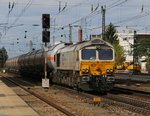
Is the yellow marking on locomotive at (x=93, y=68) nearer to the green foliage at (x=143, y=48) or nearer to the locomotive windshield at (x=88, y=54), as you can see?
the locomotive windshield at (x=88, y=54)

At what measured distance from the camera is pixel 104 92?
2917 centimetres

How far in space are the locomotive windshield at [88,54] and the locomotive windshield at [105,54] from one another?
1.26 feet

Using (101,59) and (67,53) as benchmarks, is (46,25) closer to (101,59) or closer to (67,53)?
(67,53)

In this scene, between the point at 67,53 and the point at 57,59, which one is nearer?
the point at 67,53

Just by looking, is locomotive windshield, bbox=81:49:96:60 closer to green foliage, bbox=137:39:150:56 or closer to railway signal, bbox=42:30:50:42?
railway signal, bbox=42:30:50:42

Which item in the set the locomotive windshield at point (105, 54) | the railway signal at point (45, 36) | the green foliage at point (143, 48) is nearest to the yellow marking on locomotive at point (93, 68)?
the locomotive windshield at point (105, 54)

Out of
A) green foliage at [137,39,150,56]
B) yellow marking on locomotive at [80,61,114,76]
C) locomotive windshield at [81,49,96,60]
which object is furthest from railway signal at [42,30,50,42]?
green foliage at [137,39,150,56]

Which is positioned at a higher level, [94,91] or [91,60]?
[91,60]

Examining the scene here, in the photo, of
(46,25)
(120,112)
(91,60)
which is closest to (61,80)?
(46,25)

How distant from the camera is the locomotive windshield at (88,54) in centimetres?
2861

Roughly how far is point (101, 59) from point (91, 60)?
646mm

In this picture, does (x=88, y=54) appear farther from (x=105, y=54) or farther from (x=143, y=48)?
(x=143, y=48)

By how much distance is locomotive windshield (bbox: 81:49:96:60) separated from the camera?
28.6 metres

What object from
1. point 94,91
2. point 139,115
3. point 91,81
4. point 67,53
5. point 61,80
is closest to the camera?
point 139,115
